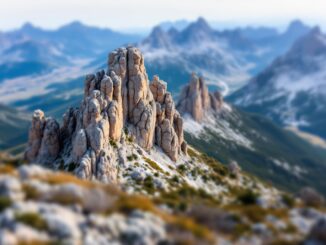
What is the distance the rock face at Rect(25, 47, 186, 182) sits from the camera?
117 metres

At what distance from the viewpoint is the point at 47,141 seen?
125 meters

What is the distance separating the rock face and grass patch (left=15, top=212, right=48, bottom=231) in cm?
5512

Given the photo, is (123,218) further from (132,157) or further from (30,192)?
(132,157)

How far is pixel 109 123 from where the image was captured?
424ft

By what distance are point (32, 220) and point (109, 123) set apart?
262ft

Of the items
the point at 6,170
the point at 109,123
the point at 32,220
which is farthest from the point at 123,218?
the point at 109,123

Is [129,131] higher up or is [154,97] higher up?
[154,97]

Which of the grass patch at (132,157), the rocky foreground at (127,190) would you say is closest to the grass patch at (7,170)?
the rocky foreground at (127,190)

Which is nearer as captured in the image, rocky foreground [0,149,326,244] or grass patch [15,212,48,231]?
grass patch [15,212,48,231]

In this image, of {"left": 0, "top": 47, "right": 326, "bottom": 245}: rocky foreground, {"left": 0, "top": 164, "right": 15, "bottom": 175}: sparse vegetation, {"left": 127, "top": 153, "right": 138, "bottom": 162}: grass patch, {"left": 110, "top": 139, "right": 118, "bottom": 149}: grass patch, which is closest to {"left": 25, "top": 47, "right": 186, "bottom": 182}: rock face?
{"left": 0, "top": 47, "right": 326, "bottom": 245}: rocky foreground

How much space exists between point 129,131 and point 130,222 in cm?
8886

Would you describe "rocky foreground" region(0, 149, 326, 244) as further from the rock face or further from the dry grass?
the rock face

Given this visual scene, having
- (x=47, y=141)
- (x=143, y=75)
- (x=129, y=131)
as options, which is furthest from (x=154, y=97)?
(x=47, y=141)

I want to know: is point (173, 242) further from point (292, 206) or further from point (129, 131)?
point (129, 131)
